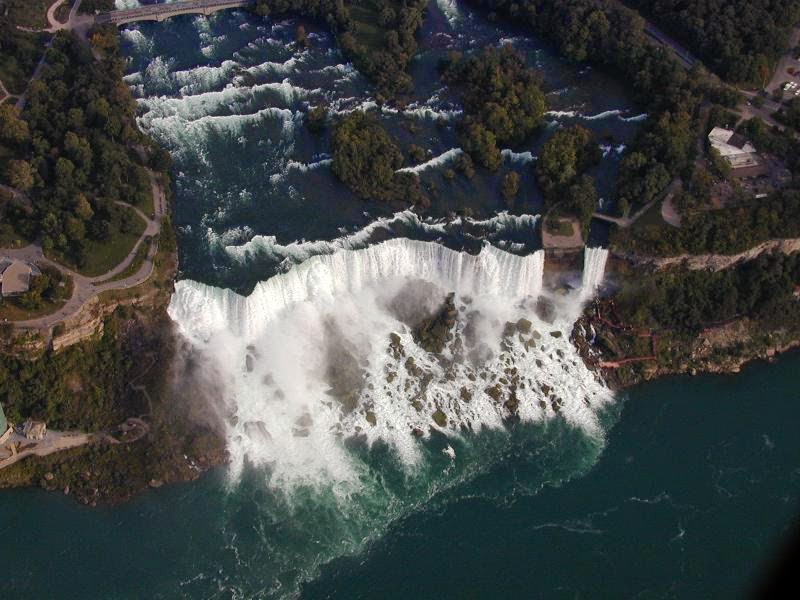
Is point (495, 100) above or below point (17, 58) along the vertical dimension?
below

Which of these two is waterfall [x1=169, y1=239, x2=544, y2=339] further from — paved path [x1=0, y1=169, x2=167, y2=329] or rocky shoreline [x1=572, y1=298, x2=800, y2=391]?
rocky shoreline [x1=572, y1=298, x2=800, y2=391]

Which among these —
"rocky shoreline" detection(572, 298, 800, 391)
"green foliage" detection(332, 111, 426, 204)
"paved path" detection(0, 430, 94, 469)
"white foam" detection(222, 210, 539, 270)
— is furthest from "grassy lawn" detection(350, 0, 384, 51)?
"paved path" detection(0, 430, 94, 469)

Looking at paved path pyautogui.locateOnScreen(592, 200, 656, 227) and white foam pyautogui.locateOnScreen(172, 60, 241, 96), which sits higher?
white foam pyautogui.locateOnScreen(172, 60, 241, 96)

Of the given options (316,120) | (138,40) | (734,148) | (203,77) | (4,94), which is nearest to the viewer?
(734,148)

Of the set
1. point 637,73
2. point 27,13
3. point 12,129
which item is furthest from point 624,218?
point 27,13

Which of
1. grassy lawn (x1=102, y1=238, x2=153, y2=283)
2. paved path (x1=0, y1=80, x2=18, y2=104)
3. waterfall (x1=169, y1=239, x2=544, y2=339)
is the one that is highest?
paved path (x1=0, y1=80, x2=18, y2=104)

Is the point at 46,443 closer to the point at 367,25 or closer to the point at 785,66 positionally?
the point at 367,25
